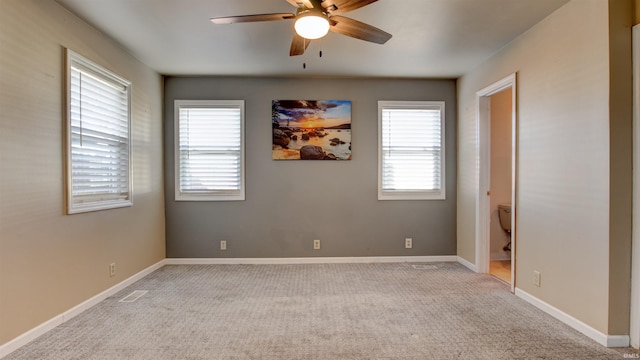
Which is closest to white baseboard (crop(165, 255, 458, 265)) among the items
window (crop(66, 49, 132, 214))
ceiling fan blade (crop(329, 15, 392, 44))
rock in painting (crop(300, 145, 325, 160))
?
window (crop(66, 49, 132, 214))

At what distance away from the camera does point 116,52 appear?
336 centimetres

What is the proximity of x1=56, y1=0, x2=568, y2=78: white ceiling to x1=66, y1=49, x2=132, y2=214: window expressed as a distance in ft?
1.58

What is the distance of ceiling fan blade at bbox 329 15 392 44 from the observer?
2.12m

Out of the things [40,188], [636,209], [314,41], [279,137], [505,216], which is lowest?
[505,216]

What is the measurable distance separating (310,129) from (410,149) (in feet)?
4.81

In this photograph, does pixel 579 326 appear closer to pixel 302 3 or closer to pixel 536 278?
pixel 536 278

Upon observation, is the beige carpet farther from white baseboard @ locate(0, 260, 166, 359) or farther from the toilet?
the toilet

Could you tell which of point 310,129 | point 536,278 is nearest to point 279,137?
point 310,129

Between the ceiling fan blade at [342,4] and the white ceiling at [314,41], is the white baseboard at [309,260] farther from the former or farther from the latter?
the ceiling fan blade at [342,4]

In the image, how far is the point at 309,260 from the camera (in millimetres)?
4512

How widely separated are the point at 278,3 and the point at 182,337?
2700 mm

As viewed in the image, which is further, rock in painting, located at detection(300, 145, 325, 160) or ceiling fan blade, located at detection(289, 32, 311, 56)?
rock in painting, located at detection(300, 145, 325, 160)

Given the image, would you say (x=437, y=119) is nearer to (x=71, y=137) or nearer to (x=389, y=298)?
(x=389, y=298)

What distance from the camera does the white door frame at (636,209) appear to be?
221cm
